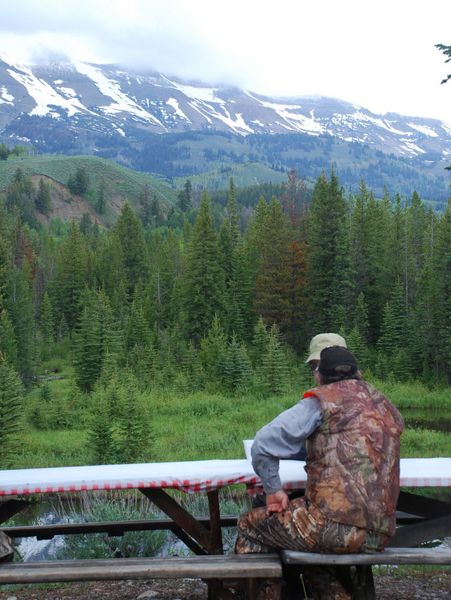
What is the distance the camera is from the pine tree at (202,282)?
142 feet

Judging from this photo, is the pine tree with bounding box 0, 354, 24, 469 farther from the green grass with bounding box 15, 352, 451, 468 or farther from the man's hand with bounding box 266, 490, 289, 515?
the man's hand with bounding box 266, 490, 289, 515

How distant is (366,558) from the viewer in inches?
147

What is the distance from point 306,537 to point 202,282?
39881 mm

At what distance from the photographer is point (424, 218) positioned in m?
57.6

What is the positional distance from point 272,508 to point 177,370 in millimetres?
34309

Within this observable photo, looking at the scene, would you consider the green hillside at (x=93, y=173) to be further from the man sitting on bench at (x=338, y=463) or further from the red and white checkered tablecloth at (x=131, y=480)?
the man sitting on bench at (x=338, y=463)

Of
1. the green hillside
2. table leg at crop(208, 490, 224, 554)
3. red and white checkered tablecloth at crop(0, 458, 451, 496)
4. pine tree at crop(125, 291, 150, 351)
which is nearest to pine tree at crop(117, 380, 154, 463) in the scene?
table leg at crop(208, 490, 224, 554)

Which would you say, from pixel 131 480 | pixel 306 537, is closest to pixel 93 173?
pixel 131 480

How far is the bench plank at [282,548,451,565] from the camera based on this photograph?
372cm

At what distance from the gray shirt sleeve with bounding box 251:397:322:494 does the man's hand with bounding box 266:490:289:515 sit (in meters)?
0.03

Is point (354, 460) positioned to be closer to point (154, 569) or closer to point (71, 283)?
point (154, 569)

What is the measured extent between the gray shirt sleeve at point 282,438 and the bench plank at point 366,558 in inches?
15.6

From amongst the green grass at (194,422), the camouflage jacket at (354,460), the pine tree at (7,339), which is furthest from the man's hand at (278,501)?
the pine tree at (7,339)

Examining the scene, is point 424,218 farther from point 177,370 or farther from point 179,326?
point 177,370
